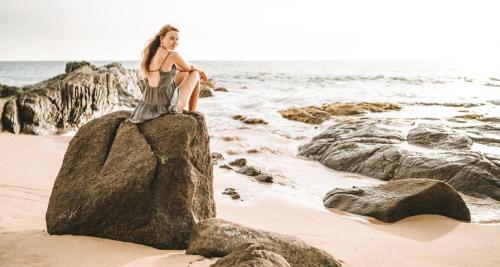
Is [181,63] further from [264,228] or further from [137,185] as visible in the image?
[264,228]

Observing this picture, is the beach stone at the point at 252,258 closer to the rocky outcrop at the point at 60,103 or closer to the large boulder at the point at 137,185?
the large boulder at the point at 137,185

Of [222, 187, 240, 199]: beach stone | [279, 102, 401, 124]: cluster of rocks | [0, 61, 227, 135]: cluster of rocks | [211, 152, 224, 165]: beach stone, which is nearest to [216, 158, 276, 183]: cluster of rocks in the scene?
[211, 152, 224, 165]: beach stone

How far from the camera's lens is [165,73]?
19.0ft


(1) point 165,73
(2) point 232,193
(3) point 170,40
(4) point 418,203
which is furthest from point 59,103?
(4) point 418,203

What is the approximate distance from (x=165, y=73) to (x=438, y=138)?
8.39 meters

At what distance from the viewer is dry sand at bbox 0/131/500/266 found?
→ 13.2ft

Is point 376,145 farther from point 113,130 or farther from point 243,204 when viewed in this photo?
point 113,130

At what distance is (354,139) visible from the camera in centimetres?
1156

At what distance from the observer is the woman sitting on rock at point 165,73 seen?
551 centimetres

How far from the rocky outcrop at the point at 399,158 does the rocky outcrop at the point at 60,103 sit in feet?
26.8

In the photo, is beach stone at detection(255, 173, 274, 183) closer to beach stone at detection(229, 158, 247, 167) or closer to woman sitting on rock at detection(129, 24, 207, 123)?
beach stone at detection(229, 158, 247, 167)

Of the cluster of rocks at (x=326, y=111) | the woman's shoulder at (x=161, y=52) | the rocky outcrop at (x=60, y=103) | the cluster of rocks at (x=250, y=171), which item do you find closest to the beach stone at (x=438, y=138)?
the cluster of rocks at (x=250, y=171)

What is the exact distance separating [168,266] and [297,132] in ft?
40.2

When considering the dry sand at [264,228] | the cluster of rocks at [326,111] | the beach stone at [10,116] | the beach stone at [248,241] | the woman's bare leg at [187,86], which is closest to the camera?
the beach stone at [248,241]
